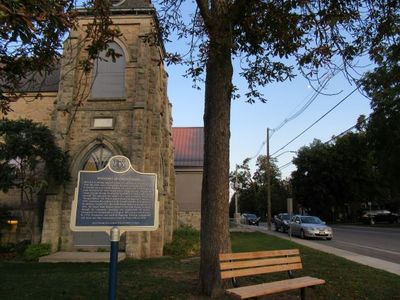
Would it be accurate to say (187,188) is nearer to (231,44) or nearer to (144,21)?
(144,21)

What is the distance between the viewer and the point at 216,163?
7887 mm

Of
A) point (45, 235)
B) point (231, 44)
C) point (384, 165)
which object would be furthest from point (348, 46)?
point (384, 165)

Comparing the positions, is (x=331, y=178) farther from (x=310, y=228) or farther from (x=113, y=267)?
(x=113, y=267)

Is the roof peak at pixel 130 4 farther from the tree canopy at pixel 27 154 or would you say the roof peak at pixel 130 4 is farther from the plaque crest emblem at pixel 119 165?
the plaque crest emblem at pixel 119 165

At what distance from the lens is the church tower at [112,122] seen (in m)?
16.9

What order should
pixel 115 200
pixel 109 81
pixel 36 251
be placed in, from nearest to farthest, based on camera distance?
1. pixel 115 200
2. pixel 36 251
3. pixel 109 81

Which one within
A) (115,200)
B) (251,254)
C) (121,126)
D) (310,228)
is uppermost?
(121,126)

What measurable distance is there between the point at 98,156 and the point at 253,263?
464 inches

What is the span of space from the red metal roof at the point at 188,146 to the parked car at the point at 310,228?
8729 millimetres

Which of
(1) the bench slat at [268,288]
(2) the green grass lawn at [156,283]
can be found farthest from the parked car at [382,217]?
(1) the bench slat at [268,288]

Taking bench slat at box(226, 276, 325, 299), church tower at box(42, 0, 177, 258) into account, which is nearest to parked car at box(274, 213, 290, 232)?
church tower at box(42, 0, 177, 258)

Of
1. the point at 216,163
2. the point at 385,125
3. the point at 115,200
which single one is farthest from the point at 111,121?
the point at 385,125

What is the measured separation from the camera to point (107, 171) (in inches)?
242

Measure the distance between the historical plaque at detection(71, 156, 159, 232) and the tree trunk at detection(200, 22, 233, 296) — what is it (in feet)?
5.87
